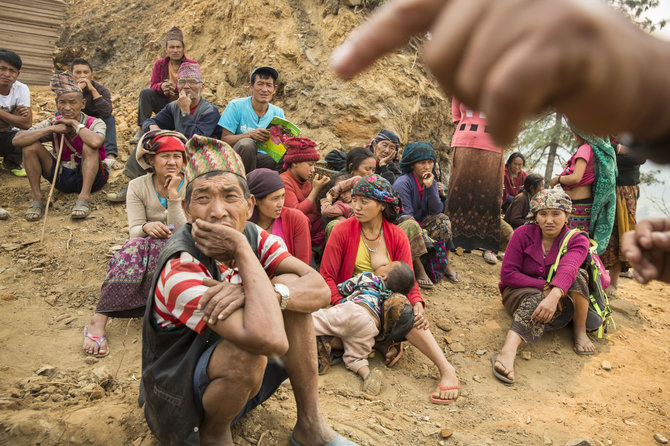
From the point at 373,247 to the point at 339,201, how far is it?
0.98 meters

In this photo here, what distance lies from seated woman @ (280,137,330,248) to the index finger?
409cm

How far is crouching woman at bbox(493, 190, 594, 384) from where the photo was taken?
401cm

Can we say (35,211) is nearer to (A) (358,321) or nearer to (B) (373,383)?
(A) (358,321)

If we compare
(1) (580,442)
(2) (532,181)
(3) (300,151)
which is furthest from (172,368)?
(2) (532,181)

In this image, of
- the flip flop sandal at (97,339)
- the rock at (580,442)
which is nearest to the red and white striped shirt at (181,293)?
the flip flop sandal at (97,339)

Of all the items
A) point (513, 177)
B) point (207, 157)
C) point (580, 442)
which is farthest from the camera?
point (513, 177)

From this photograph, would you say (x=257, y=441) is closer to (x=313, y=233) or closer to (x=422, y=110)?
(x=313, y=233)

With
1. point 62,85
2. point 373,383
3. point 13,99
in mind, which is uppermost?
point 62,85

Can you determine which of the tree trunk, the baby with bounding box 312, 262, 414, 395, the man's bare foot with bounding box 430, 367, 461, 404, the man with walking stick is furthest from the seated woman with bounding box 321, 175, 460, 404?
the tree trunk

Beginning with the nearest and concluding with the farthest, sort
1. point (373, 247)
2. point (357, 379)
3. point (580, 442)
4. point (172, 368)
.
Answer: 1. point (172, 368)
2. point (580, 442)
3. point (357, 379)
4. point (373, 247)

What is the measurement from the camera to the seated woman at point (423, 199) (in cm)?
507

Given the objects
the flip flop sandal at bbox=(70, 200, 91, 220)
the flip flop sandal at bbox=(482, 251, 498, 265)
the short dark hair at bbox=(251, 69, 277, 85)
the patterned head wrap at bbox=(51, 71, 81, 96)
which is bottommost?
the flip flop sandal at bbox=(70, 200, 91, 220)

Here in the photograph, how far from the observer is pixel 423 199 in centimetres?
523

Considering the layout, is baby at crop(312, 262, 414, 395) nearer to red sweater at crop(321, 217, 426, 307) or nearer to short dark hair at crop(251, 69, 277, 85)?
red sweater at crop(321, 217, 426, 307)
